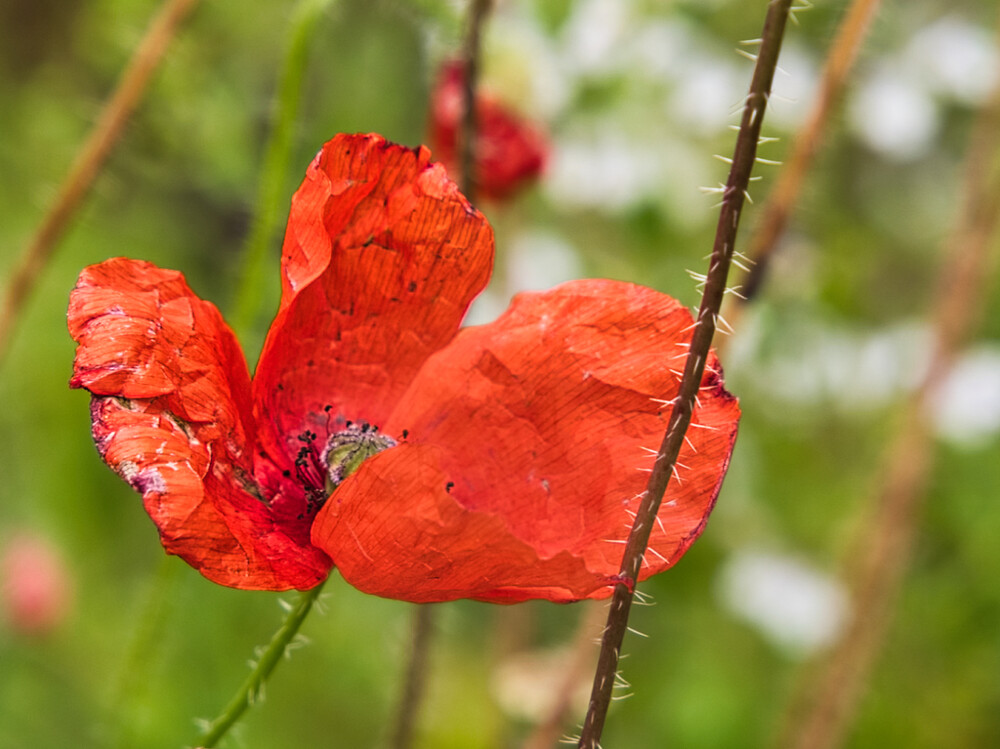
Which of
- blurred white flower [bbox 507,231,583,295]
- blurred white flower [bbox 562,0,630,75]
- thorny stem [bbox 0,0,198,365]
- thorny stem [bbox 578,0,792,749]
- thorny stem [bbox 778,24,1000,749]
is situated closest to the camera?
thorny stem [bbox 578,0,792,749]

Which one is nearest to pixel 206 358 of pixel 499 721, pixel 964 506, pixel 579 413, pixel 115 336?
pixel 115 336

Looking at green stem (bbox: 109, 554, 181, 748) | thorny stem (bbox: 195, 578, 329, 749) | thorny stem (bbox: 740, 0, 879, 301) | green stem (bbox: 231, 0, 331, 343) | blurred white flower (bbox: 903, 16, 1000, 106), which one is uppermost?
blurred white flower (bbox: 903, 16, 1000, 106)

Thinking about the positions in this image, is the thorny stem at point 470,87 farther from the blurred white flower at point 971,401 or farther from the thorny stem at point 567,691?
the blurred white flower at point 971,401

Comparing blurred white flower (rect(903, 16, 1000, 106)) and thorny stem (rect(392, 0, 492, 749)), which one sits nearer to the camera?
thorny stem (rect(392, 0, 492, 749))

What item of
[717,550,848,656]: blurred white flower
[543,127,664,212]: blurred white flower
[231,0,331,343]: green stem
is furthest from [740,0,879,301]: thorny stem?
[717,550,848,656]: blurred white flower

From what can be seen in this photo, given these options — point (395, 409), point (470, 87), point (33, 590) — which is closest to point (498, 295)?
point (470, 87)

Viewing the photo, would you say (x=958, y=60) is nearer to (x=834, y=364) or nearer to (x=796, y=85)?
(x=796, y=85)

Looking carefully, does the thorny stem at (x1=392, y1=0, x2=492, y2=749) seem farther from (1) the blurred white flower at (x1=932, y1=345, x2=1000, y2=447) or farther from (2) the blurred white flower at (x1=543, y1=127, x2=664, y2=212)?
(1) the blurred white flower at (x1=932, y1=345, x2=1000, y2=447)
